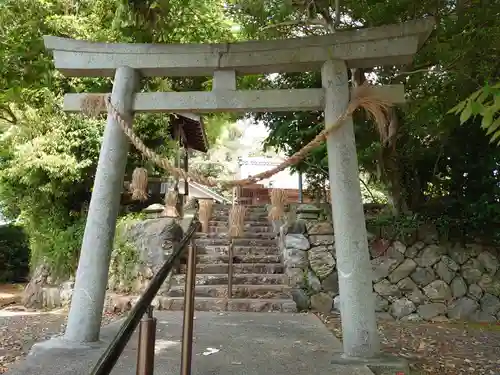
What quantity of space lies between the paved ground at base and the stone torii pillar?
0.30m

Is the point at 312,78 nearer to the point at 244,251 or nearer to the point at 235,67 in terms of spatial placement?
the point at 244,251

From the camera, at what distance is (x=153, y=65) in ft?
15.0

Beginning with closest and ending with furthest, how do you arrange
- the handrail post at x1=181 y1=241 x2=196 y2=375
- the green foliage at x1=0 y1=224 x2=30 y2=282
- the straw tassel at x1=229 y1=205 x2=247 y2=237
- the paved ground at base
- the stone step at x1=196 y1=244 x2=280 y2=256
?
the handrail post at x1=181 y1=241 x2=196 y2=375 < the paved ground at base < the straw tassel at x1=229 y1=205 x2=247 y2=237 < the stone step at x1=196 y1=244 x2=280 y2=256 < the green foliage at x1=0 y1=224 x2=30 y2=282

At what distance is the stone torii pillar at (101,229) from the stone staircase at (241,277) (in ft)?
10.1

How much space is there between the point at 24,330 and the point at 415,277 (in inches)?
259

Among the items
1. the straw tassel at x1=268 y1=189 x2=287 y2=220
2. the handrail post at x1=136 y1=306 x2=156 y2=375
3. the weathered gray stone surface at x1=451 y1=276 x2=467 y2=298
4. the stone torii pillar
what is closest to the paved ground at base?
the stone torii pillar

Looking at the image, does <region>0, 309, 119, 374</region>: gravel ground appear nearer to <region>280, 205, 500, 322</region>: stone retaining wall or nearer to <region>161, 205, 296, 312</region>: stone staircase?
<region>161, 205, 296, 312</region>: stone staircase

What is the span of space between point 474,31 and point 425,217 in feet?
11.6

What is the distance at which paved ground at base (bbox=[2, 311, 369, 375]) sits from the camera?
140 inches

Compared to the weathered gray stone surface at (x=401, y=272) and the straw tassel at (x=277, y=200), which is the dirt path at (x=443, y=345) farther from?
the straw tassel at (x=277, y=200)

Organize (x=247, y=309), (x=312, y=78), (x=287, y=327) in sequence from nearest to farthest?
(x=287, y=327) → (x=247, y=309) → (x=312, y=78)

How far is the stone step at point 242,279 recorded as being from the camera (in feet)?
26.5

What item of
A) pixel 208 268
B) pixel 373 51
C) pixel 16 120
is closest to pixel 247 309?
pixel 208 268

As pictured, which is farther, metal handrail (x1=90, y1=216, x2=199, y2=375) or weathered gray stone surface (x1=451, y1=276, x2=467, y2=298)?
weathered gray stone surface (x1=451, y1=276, x2=467, y2=298)
